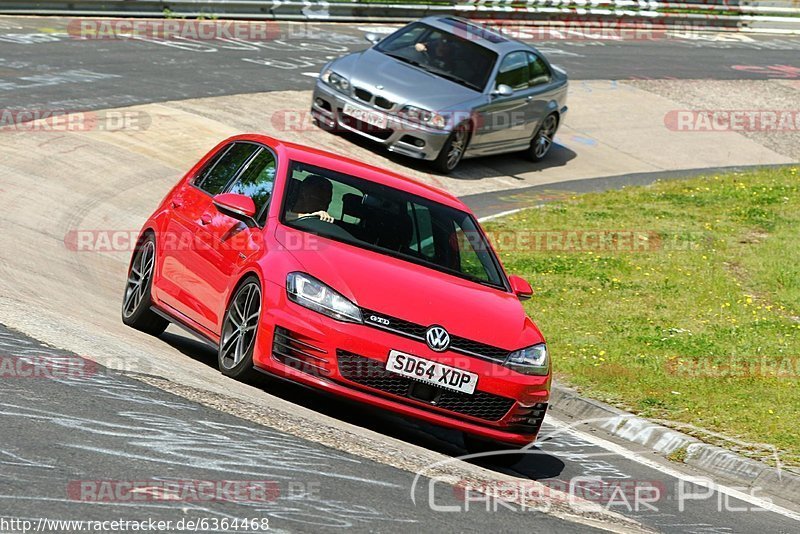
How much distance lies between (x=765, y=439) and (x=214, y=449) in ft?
15.0

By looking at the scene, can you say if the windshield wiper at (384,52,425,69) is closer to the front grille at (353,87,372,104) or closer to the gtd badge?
the front grille at (353,87,372,104)

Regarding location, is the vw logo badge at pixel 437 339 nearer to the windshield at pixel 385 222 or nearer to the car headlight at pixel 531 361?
the car headlight at pixel 531 361

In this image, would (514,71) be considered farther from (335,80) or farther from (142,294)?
(142,294)

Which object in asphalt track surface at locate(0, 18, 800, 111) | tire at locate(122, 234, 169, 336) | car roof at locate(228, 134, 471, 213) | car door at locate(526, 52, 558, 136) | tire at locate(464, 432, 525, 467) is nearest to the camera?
tire at locate(464, 432, 525, 467)

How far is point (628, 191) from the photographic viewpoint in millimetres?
19344

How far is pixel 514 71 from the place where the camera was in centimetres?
2058

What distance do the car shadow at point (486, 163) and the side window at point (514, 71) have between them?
50.9 inches

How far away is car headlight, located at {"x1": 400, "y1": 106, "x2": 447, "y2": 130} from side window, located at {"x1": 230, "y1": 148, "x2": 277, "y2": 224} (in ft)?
30.7

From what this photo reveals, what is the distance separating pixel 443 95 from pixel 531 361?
1145 centimetres

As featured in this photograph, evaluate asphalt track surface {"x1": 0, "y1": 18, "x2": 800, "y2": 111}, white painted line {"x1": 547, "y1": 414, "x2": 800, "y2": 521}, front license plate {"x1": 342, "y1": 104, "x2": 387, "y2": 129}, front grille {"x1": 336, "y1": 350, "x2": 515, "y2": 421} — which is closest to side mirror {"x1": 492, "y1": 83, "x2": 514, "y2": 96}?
front license plate {"x1": 342, "y1": 104, "x2": 387, "y2": 129}

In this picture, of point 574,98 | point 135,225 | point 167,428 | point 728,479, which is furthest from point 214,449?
point 574,98

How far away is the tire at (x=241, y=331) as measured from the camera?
26.2 ft

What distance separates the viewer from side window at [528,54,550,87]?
21125mm

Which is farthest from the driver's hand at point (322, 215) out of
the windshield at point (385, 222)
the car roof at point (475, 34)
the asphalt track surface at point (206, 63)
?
the car roof at point (475, 34)
